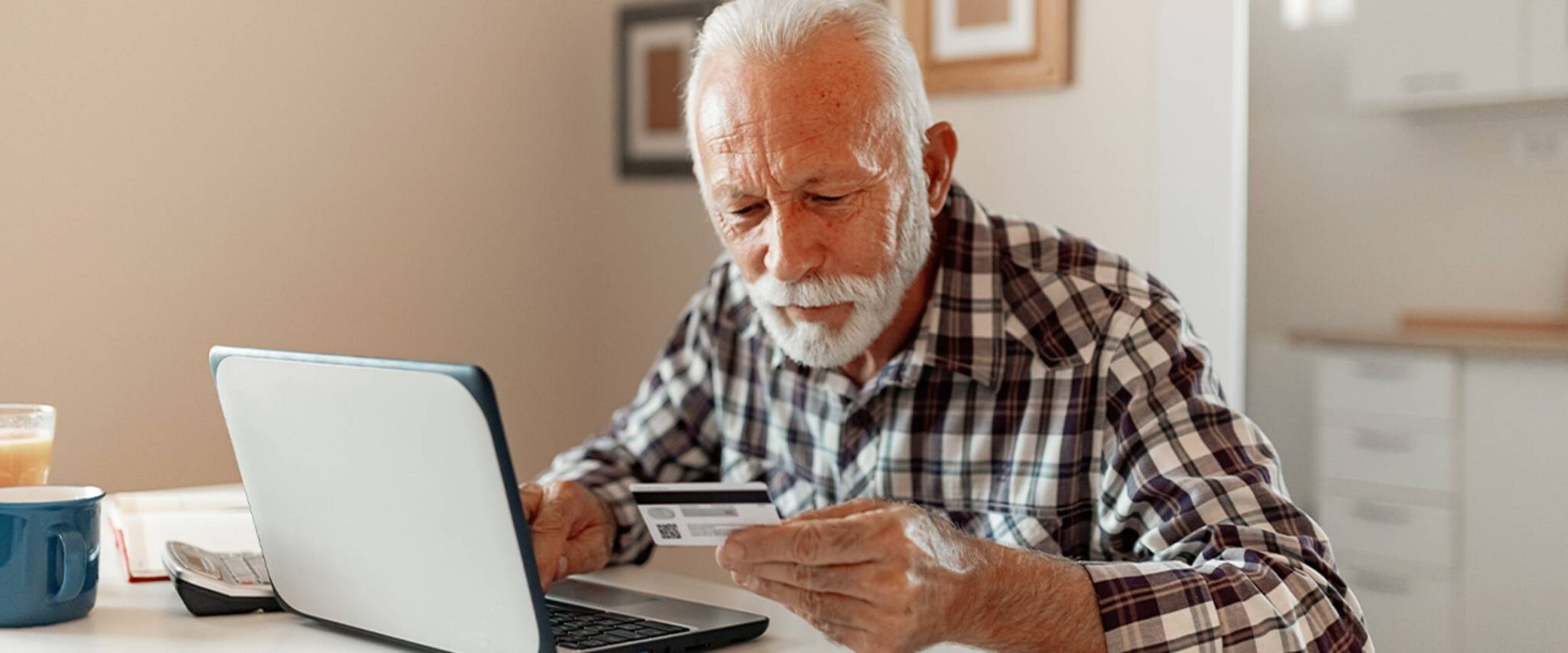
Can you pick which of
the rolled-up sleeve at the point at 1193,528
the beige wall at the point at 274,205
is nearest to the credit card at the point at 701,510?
the rolled-up sleeve at the point at 1193,528

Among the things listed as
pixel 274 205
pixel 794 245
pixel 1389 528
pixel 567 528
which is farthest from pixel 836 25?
pixel 274 205

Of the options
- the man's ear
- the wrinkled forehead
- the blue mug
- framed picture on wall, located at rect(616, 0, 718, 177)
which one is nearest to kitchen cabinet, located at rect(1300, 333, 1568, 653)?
the man's ear

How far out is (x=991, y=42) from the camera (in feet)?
7.73

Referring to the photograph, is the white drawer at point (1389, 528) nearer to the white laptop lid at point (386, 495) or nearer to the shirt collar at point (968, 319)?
the shirt collar at point (968, 319)

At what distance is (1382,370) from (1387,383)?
0.02m

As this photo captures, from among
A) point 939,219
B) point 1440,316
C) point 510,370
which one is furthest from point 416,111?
point 1440,316

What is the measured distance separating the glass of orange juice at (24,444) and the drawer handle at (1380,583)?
63.7 inches

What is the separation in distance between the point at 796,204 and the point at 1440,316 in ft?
3.39

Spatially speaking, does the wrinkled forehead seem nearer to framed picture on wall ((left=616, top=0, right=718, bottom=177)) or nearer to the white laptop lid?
the white laptop lid

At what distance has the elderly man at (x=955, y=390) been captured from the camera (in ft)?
3.66

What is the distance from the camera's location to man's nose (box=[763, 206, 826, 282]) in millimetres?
1370

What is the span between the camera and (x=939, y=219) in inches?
61.8

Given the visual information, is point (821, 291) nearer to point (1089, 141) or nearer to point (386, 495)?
point (386, 495)

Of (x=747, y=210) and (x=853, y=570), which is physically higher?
(x=747, y=210)
